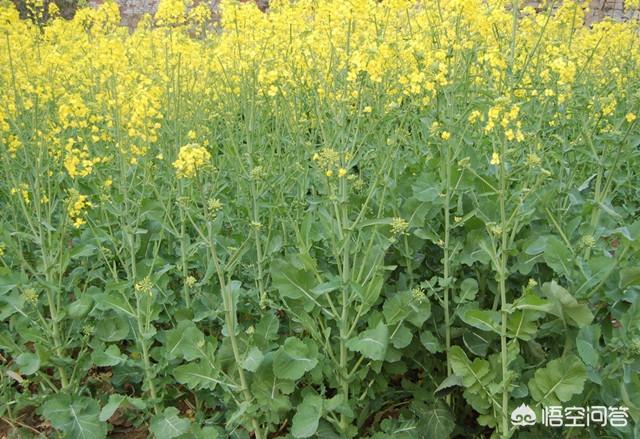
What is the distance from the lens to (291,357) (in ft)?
8.20

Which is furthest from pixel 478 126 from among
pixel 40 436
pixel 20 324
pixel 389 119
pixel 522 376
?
pixel 40 436

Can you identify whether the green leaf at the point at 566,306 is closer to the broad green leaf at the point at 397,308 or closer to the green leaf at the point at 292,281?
the broad green leaf at the point at 397,308

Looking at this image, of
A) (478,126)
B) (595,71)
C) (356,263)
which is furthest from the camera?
(595,71)

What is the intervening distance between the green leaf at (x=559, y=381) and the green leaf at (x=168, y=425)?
4.82 feet

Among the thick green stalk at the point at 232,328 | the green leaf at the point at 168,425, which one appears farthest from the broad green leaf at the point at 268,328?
the green leaf at the point at 168,425

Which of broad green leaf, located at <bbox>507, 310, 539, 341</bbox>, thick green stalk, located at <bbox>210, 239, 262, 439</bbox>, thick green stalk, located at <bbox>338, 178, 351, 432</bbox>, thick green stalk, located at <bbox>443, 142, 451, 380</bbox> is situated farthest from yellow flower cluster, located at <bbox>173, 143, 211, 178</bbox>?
broad green leaf, located at <bbox>507, 310, 539, 341</bbox>

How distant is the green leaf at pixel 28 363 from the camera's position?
2779mm

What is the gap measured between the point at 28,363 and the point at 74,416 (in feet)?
1.07

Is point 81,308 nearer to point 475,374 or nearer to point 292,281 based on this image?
point 292,281

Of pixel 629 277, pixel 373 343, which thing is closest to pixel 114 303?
pixel 373 343

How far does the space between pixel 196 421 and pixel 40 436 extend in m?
0.86

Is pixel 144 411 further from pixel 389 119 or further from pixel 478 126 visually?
pixel 478 126

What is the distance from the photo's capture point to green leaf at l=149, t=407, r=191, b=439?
8.59ft

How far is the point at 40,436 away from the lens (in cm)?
304
